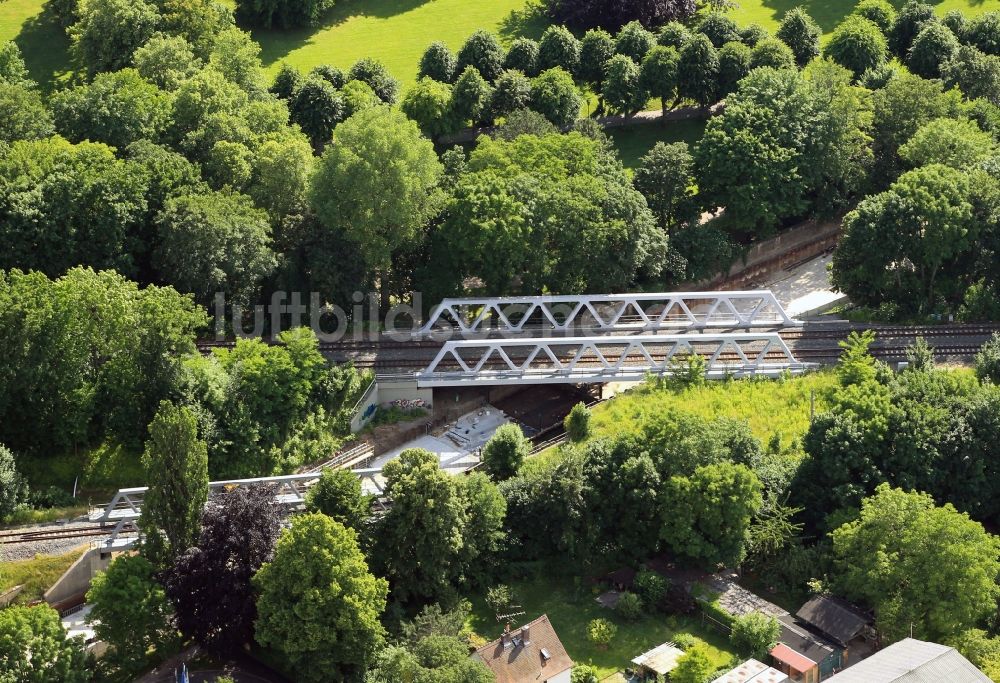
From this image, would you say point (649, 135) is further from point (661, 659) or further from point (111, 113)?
point (661, 659)

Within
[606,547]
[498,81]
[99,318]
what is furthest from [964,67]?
[99,318]

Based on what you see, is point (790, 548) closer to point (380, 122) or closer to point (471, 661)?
point (471, 661)

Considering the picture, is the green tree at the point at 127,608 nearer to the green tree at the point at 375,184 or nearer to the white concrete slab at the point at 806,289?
the green tree at the point at 375,184

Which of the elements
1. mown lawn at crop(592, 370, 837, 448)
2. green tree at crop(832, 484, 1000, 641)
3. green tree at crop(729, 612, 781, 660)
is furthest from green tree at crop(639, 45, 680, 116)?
green tree at crop(729, 612, 781, 660)

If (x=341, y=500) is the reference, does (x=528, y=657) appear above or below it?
below

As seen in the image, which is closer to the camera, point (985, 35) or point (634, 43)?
point (634, 43)

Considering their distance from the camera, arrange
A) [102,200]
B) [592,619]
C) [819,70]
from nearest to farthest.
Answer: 1. [592,619]
2. [102,200]
3. [819,70]

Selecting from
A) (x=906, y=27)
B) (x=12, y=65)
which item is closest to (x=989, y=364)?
(x=906, y=27)
